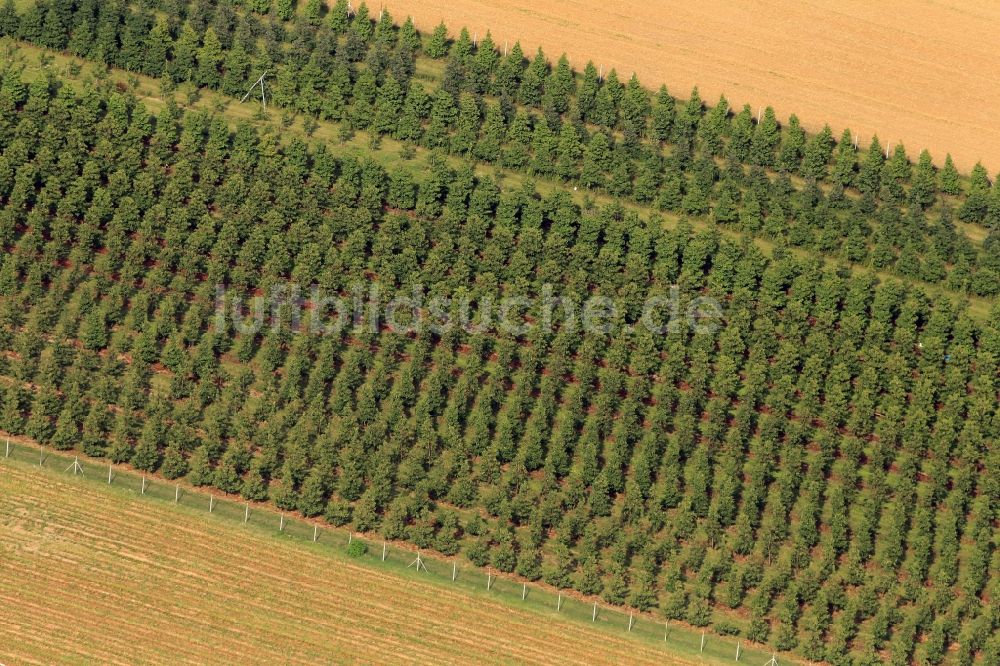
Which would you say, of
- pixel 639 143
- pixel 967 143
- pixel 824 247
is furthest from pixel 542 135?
pixel 967 143

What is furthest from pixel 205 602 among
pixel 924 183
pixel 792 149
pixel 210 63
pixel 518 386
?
pixel 924 183

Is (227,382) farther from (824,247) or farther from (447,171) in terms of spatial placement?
(824,247)

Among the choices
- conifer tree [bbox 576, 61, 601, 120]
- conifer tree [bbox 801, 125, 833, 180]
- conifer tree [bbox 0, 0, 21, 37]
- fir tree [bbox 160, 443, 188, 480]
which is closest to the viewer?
fir tree [bbox 160, 443, 188, 480]

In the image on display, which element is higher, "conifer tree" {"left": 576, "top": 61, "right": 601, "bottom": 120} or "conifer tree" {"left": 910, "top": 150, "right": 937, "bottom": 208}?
"conifer tree" {"left": 576, "top": 61, "right": 601, "bottom": 120}

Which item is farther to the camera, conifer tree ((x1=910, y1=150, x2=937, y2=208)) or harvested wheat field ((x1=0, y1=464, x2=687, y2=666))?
conifer tree ((x1=910, y1=150, x2=937, y2=208))

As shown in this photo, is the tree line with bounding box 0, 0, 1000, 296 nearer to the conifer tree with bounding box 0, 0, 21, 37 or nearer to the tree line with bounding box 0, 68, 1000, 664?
the conifer tree with bounding box 0, 0, 21, 37

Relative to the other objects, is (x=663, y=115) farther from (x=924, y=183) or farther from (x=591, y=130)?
(x=924, y=183)

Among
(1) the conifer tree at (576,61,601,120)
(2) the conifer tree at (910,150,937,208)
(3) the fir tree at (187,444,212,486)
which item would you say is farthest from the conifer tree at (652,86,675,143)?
(3) the fir tree at (187,444,212,486)

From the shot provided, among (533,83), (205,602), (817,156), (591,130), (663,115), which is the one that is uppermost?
(533,83)
